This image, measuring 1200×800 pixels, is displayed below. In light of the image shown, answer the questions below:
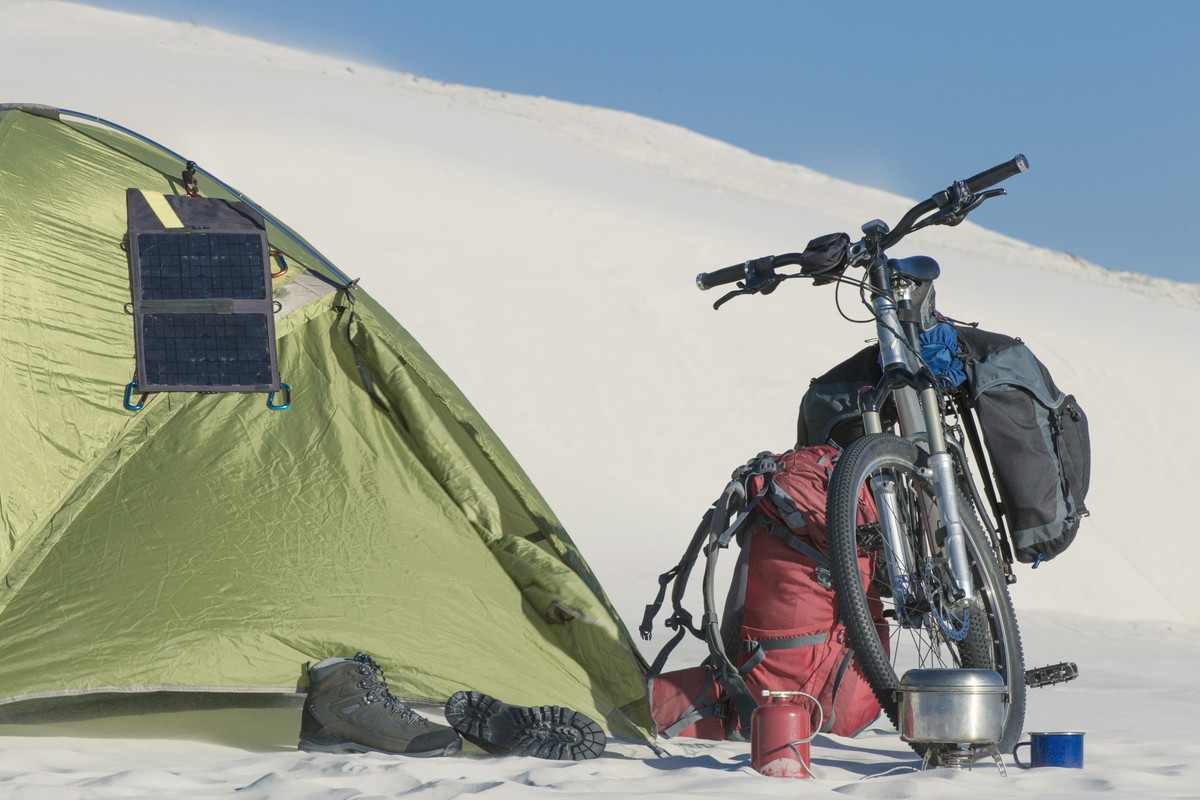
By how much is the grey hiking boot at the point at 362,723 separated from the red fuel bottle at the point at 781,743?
87 centimetres

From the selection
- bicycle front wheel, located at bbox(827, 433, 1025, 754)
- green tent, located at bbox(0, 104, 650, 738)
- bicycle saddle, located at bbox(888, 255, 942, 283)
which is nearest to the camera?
bicycle front wheel, located at bbox(827, 433, 1025, 754)

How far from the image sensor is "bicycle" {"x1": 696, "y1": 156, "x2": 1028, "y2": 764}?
3.44 meters

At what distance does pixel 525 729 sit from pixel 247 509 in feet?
3.97

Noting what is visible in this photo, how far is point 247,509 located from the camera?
416cm

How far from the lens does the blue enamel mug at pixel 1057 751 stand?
3.41 metres

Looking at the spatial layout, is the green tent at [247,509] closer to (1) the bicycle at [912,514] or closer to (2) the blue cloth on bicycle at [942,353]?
(1) the bicycle at [912,514]

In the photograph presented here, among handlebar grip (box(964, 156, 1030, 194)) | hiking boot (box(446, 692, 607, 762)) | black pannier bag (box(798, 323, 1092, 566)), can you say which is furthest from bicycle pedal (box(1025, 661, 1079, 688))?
handlebar grip (box(964, 156, 1030, 194))

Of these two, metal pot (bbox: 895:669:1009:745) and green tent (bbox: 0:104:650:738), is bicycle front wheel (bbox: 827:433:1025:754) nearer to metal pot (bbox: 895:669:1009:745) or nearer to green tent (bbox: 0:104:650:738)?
metal pot (bbox: 895:669:1009:745)

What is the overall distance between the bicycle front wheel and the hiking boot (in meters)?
0.79

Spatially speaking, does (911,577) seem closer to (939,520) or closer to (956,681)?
(939,520)

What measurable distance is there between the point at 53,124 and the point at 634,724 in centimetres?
301

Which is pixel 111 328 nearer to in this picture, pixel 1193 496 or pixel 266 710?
pixel 266 710

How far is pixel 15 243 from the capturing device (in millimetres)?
4277

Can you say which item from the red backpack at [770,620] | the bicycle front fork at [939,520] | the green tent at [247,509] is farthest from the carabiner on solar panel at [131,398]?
the bicycle front fork at [939,520]
